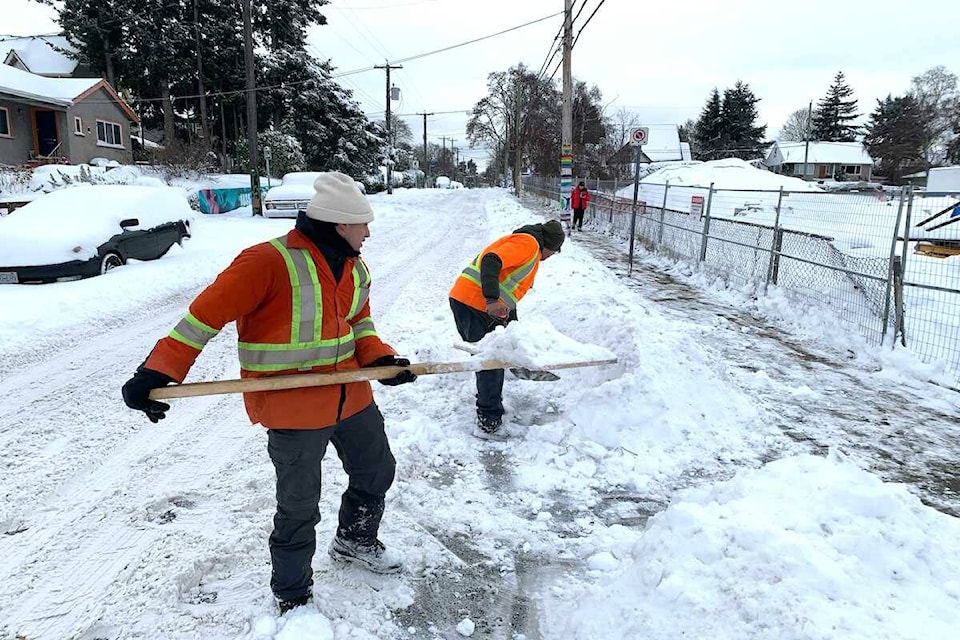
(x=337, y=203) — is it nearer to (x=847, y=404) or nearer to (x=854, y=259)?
(x=847, y=404)

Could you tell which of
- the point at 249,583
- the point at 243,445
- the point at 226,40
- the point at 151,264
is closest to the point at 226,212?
the point at 151,264

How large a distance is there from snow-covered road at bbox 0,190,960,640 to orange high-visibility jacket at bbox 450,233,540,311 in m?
0.44

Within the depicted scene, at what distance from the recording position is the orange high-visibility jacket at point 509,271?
432cm

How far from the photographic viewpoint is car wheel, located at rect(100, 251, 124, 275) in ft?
31.2

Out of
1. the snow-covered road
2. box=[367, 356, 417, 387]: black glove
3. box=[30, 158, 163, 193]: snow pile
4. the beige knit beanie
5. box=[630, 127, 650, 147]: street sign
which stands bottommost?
the snow-covered road

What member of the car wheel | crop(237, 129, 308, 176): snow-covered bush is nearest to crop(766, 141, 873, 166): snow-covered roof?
crop(237, 129, 308, 176): snow-covered bush

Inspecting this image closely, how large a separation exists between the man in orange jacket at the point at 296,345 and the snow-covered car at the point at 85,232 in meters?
8.13

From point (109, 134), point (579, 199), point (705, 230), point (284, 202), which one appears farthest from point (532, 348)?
point (109, 134)

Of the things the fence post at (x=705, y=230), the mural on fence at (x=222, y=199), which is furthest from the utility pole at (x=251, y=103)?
the fence post at (x=705, y=230)

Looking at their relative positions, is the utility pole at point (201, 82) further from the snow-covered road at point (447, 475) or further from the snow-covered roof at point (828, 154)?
the snow-covered roof at point (828, 154)

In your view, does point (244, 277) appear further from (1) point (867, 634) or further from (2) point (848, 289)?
(2) point (848, 289)

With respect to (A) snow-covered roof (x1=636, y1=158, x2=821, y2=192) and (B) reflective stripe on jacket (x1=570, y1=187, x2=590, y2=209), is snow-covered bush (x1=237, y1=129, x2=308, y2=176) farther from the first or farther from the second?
(A) snow-covered roof (x1=636, y1=158, x2=821, y2=192)

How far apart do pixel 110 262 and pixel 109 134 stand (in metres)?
27.0

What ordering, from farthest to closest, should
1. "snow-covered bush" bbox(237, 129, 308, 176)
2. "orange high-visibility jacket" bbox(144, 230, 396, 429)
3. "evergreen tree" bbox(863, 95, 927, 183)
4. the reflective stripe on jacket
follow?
"evergreen tree" bbox(863, 95, 927, 183) < "snow-covered bush" bbox(237, 129, 308, 176) < the reflective stripe on jacket < "orange high-visibility jacket" bbox(144, 230, 396, 429)
